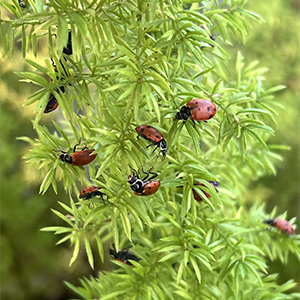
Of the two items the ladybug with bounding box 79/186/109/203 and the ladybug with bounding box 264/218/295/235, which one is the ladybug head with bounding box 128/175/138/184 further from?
the ladybug with bounding box 264/218/295/235

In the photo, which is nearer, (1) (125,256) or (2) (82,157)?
(2) (82,157)

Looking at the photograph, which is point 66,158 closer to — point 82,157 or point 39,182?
point 82,157

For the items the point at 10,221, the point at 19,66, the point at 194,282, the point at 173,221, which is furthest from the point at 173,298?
the point at 19,66

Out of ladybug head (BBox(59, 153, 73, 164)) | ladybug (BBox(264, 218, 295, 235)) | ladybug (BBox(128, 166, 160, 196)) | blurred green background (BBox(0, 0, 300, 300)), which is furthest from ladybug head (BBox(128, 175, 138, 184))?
blurred green background (BBox(0, 0, 300, 300))

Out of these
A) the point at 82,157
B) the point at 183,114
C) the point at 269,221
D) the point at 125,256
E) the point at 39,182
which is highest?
the point at 183,114

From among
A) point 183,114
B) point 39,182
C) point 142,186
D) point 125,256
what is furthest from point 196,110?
point 39,182

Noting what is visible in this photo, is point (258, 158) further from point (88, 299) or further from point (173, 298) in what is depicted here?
point (88, 299)
